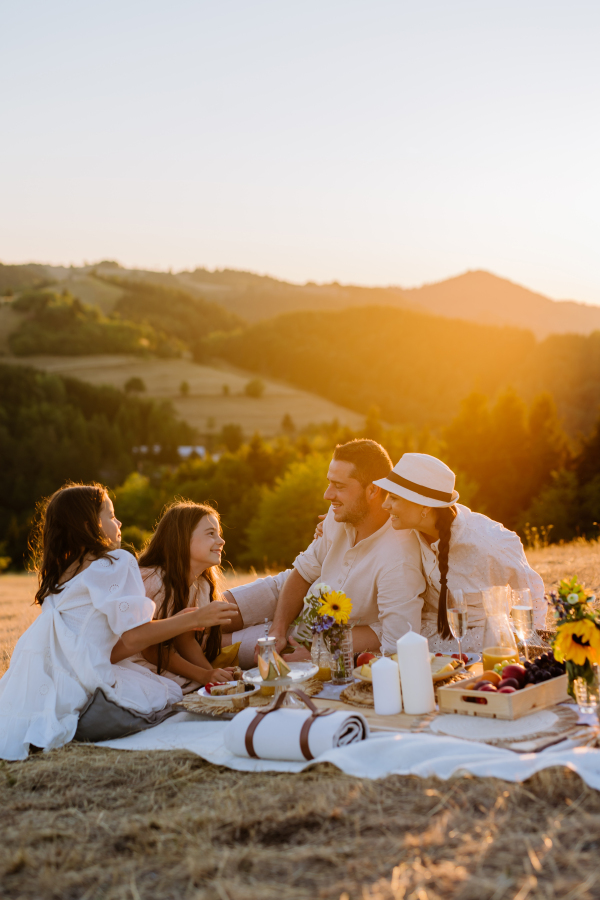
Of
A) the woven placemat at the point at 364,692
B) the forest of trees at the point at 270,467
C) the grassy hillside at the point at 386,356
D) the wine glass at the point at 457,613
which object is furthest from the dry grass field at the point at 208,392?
the wine glass at the point at 457,613

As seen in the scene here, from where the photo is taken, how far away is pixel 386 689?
348cm

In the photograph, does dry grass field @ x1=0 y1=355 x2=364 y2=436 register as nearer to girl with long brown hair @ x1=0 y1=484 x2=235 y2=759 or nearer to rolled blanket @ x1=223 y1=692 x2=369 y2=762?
girl with long brown hair @ x1=0 y1=484 x2=235 y2=759

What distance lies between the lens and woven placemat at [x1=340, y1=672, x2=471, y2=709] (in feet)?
12.0

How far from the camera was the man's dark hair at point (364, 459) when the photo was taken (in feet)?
16.5

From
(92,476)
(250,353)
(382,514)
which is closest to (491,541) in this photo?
(382,514)

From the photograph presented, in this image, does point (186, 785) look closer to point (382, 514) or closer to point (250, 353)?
point (382, 514)

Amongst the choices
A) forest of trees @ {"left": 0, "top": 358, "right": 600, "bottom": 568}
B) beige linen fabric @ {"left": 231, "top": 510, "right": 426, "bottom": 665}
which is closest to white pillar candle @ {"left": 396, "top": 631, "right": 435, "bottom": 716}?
beige linen fabric @ {"left": 231, "top": 510, "right": 426, "bottom": 665}

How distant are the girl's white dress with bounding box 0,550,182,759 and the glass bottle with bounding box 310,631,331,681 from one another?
2.92ft

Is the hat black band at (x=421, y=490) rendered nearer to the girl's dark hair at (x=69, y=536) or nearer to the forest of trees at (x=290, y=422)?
the girl's dark hair at (x=69, y=536)

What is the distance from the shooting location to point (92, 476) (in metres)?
79.6

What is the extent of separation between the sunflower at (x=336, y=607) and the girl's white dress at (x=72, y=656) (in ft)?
3.02

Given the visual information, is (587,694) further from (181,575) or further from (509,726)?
(181,575)

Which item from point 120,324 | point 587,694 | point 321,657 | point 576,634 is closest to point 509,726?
point 587,694

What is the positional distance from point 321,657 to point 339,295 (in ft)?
593
